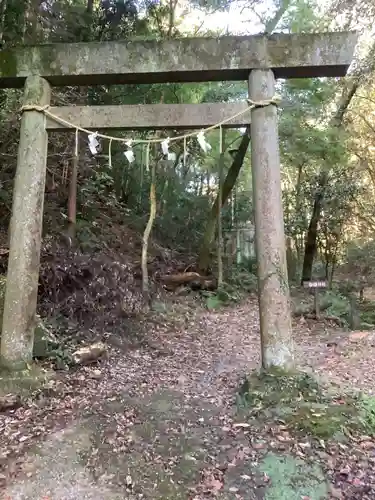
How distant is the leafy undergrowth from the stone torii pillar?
199mm

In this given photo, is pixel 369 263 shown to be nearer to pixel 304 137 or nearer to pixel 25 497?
pixel 304 137

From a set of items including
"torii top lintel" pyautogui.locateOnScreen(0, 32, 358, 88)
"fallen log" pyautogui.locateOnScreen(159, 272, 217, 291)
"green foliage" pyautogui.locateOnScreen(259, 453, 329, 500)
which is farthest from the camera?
"fallen log" pyautogui.locateOnScreen(159, 272, 217, 291)

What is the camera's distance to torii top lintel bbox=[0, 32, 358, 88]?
14.9ft

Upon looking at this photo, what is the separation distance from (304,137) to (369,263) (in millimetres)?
3683

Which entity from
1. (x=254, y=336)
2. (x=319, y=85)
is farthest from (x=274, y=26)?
(x=254, y=336)

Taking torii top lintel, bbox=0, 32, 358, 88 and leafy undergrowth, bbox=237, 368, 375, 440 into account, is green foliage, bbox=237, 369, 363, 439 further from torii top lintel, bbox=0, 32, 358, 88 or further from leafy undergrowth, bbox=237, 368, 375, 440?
torii top lintel, bbox=0, 32, 358, 88

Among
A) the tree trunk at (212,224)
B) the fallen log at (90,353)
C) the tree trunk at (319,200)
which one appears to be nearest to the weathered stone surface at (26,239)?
the fallen log at (90,353)

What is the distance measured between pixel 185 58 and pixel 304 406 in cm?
375

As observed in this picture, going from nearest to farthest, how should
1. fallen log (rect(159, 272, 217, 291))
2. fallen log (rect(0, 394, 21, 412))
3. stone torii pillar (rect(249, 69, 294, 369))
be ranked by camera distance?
fallen log (rect(0, 394, 21, 412)) → stone torii pillar (rect(249, 69, 294, 369)) → fallen log (rect(159, 272, 217, 291))

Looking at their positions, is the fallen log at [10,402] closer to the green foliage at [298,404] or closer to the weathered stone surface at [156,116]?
the green foliage at [298,404]

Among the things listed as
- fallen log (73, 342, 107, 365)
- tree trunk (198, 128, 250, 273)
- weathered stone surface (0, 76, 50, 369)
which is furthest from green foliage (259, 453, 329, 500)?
tree trunk (198, 128, 250, 273)

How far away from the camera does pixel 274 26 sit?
35.8 ft

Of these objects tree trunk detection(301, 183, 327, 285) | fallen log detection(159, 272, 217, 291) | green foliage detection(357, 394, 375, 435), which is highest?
tree trunk detection(301, 183, 327, 285)

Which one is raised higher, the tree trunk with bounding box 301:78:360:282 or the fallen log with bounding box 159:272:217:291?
the tree trunk with bounding box 301:78:360:282
